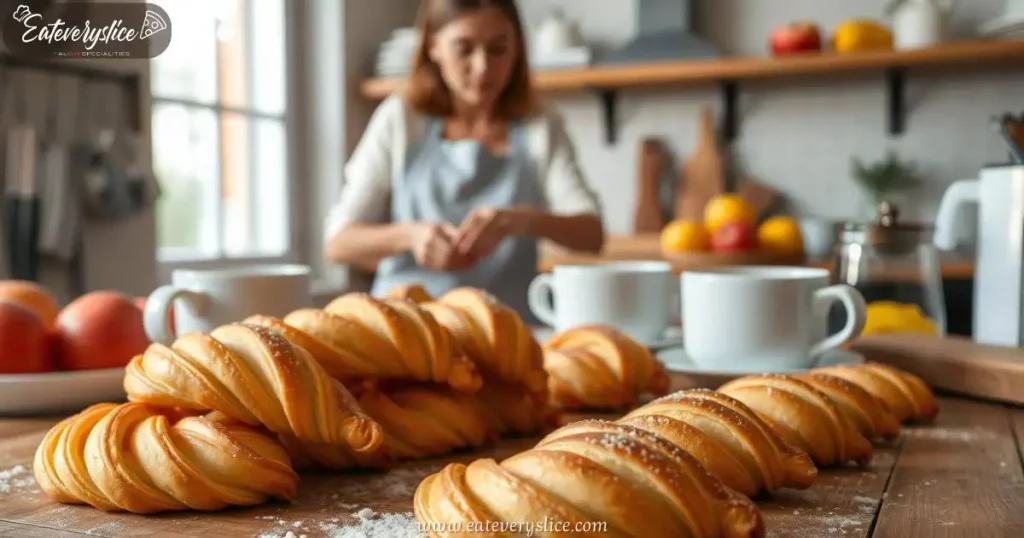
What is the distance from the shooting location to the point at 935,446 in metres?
0.71

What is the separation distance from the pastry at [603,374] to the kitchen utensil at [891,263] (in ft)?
1.45

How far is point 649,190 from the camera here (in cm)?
327

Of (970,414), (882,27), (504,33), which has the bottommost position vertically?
(970,414)

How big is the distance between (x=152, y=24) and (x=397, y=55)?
170 cm

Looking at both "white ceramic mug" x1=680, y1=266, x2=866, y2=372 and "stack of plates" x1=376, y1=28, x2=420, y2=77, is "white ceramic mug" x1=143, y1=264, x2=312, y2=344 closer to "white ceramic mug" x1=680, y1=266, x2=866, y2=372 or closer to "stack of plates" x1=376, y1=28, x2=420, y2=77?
"white ceramic mug" x1=680, y1=266, x2=866, y2=372

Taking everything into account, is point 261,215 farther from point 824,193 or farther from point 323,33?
point 824,193

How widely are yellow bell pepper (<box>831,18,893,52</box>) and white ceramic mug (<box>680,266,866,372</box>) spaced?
7.19ft

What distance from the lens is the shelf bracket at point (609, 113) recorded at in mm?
3338

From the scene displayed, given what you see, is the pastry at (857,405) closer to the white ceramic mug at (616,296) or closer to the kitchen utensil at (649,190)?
the white ceramic mug at (616,296)

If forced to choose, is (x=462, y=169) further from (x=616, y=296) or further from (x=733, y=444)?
(x=733, y=444)

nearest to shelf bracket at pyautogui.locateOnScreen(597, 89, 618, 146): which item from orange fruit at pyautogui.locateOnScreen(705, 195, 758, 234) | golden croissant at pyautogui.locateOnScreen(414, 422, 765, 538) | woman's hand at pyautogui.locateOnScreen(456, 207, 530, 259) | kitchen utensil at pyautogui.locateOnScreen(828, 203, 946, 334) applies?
orange fruit at pyautogui.locateOnScreen(705, 195, 758, 234)

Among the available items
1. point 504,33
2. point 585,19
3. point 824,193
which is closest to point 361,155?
point 504,33

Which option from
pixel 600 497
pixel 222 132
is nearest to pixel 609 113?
pixel 222 132

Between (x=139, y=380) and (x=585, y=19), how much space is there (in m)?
3.14
